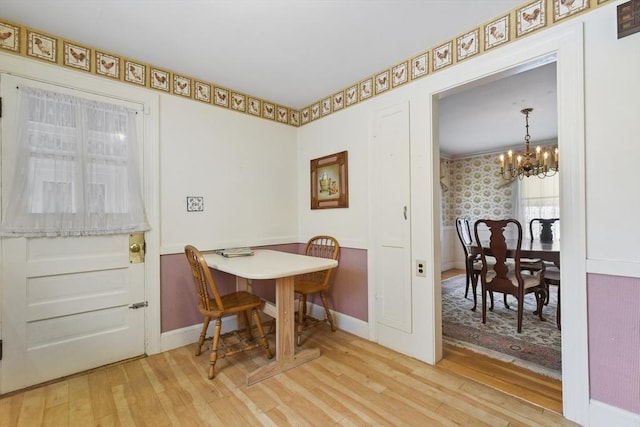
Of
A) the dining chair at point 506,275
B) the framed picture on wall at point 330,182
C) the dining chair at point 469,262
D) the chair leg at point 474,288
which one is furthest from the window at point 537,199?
the framed picture on wall at point 330,182

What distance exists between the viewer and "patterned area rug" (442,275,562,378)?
2.31 m

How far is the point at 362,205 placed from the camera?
2.83 meters

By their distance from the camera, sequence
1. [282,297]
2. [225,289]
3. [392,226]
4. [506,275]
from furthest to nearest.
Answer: [506,275] < [225,289] < [392,226] < [282,297]

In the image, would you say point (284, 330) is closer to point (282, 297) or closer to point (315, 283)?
point (282, 297)

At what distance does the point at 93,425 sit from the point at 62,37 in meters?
2.54

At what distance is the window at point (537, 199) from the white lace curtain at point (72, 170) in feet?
19.6

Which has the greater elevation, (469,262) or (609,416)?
(469,262)

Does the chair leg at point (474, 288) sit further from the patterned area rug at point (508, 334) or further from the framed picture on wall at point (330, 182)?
the framed picture on wall at point (330, 182)

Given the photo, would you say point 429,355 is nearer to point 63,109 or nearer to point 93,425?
point 93,425

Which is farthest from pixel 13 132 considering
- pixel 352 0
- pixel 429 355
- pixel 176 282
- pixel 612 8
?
pixel 612 8

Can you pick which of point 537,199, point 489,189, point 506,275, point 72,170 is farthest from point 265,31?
point 537,199

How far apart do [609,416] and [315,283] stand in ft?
6.84

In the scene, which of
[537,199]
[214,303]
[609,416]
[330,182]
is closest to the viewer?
[609,416]

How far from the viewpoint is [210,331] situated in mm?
2785
